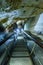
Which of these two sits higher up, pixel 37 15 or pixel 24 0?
pixel 24 0

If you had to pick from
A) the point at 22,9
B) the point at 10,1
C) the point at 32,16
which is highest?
the point at 10,1

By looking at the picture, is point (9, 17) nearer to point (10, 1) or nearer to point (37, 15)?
point (10, 1)

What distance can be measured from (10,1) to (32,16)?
10.5 feet

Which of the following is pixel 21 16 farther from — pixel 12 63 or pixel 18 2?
pixel 12 63

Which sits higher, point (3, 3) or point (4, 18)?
point (3, 3)

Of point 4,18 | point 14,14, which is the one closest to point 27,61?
point 4,18

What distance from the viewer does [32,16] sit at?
47.6ft

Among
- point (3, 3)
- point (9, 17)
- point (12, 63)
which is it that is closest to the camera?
point (12, 63)

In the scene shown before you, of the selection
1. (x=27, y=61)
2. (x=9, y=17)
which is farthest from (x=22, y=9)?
(x=27, y=61)

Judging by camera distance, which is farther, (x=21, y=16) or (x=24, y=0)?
(x=21, y=16)

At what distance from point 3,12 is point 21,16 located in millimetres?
2098

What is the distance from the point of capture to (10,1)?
1284 cm

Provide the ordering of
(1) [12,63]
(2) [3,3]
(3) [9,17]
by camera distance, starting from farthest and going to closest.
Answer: (3) [9,17]
(2) [3,3]
(1) [12,63]

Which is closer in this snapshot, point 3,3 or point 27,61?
point 27,61
